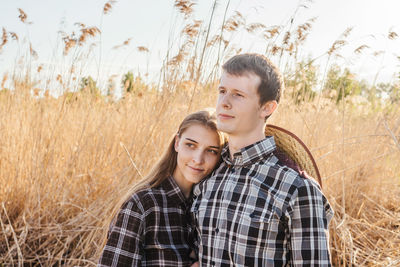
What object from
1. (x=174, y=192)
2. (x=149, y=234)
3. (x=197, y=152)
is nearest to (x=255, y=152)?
(x=197, y=152)

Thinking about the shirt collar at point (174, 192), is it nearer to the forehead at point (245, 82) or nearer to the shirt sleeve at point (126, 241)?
the shirt sleeve at point (126, 241)

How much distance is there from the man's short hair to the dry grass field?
3.22 feet

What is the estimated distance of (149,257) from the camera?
73.2 inches

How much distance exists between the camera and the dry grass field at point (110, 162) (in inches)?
111

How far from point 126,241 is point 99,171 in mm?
1357

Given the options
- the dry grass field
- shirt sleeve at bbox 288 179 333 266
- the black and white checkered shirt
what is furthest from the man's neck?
the dry grass field

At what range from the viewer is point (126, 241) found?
5.91 ft

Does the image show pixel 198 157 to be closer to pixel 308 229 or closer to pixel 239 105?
pixel 239 105

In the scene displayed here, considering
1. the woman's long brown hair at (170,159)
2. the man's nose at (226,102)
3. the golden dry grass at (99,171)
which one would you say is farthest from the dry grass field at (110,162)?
the man's nose at (226,102)

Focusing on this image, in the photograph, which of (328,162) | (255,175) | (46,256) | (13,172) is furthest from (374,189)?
(13,172)

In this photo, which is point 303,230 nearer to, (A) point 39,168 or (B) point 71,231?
(B) point 71,231

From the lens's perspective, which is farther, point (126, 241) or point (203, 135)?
point (203, 135)

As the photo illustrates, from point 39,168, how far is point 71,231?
20.6 inches

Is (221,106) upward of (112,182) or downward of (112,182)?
upward
